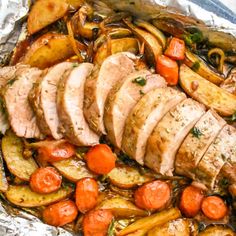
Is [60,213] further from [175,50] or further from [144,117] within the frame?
[175,50]

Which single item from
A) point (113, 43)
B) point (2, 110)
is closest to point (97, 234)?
point (2, 110)

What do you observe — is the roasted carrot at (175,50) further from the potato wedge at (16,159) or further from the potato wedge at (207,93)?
the potato wedge at (16,159)

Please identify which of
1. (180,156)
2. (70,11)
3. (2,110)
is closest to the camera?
(180,156)

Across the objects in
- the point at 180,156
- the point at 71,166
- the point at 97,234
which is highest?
the point at 180,156

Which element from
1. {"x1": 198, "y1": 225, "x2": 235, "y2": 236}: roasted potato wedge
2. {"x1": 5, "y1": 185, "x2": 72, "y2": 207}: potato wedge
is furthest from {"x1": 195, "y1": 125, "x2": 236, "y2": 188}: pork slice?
{"x1": 5, "y1": 185, "x2": 72, "y2": 207}: potato wedge

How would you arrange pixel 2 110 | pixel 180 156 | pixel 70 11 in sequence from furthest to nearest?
pixel 70 11 < pixel 2 110 < pixel 180 156

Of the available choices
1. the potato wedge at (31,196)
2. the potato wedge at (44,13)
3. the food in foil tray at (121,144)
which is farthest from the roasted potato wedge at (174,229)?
the potato wedge at (44,13)

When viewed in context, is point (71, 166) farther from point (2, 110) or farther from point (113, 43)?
point (113, 43)

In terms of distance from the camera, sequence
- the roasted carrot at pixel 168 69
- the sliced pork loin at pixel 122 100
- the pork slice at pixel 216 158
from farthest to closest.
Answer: the roasted carrot at pixel 168 69 < the sliced pork loin at pixel 122 100 < the pork slice at pixel 216 158
